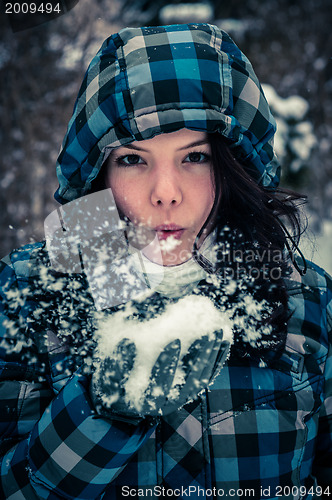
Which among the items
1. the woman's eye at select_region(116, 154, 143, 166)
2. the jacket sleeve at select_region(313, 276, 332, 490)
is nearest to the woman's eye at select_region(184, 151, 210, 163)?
the woman's eye at select_region(116, 154, 143, 166)

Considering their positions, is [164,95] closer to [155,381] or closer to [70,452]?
[155,381]

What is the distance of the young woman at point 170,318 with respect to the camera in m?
1.08

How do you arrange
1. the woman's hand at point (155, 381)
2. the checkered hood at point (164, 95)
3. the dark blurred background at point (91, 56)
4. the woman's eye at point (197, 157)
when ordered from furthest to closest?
the dark blurred background at point (91, 56)
the woman's eye at point (197, 157)
the checkered hood at point (164, 95)
the woman's hand at point (155, 381)

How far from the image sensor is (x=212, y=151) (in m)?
1.37

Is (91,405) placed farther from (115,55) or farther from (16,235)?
(16,235)

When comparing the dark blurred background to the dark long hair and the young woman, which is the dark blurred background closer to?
the young woman

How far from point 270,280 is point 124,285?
59 centimetres

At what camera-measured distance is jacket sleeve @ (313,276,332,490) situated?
148cm

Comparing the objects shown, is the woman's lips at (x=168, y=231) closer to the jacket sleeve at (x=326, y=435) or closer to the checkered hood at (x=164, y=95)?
the checkered hood at (x=164, y=95)

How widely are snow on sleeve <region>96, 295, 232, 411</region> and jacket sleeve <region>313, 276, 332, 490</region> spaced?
0.46 m

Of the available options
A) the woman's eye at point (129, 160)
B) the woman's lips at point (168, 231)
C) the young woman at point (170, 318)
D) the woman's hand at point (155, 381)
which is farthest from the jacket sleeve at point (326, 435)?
the woman's eye at point (129, 160)

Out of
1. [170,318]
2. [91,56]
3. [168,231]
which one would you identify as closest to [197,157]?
[168,231]

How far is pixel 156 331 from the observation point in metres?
1.16

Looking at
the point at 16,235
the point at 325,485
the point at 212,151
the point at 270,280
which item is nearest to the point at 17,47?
the point at 16,235
